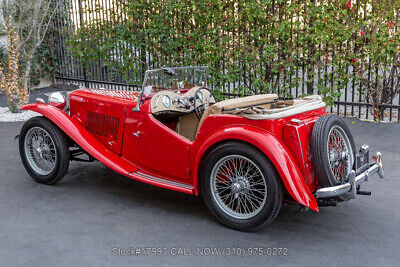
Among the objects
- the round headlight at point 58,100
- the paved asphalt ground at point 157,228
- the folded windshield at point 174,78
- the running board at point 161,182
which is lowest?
the paved asphalt ground at point 157,228

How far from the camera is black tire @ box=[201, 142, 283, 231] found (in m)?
3.25

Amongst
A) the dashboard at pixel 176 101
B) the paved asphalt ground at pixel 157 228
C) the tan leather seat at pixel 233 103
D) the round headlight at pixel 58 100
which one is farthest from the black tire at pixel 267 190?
the round headlight at pixel 58 100

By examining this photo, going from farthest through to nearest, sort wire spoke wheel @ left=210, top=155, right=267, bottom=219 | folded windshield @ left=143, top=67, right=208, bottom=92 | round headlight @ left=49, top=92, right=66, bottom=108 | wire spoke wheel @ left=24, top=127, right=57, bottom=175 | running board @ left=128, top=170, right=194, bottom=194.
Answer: round headlight @ left=49, top=92, right=66, bottom=108 < wire spoke wheel @ left=24, top=127, right=57, bottom=175 < folded windshield @ left=143, top=67, right=208, bottom=92 < running board @ left=128, top=170, right=194, bottom=194 < wire spoke wheel @ left=210, top=155, right=267, bottom=219

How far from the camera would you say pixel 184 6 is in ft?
27.0

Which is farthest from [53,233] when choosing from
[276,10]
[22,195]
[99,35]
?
[99,35]

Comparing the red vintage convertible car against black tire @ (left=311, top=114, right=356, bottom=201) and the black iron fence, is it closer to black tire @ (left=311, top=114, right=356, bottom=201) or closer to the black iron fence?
black tire @ (left=311, top=114, right=356, bottom=201)

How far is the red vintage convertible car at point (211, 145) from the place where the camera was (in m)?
3.27

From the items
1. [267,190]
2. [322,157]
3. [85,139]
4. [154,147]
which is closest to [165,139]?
[154,147]

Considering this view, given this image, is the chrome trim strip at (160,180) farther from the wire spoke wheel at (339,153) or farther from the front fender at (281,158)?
the wire spoke wheel at (339,153)

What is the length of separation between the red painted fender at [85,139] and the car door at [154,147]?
12 cm

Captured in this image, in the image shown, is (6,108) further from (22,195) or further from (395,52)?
(395,52)

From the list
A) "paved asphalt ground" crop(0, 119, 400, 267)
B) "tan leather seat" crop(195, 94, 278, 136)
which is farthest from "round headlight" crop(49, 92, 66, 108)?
"tan leather seat" crop(195, 94, 278, 136)

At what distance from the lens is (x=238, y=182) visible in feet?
11.5

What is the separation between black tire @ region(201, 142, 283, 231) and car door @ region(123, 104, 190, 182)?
12.3 inches
